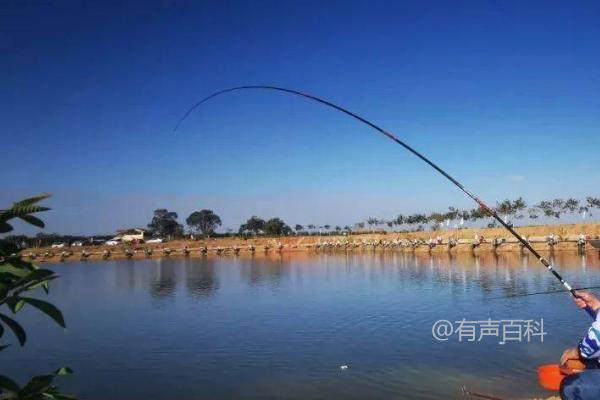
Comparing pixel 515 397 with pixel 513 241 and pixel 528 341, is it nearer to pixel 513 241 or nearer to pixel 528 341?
pixel 528 341

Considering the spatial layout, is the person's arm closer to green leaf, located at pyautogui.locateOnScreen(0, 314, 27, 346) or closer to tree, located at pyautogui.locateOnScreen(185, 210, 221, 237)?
green leaf, located at pyautogui.locateOnScreen(0, 314, 27, 346)

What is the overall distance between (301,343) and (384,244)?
63874 mm

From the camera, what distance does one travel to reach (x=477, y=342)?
14.8 m

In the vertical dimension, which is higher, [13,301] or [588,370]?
[13,301]

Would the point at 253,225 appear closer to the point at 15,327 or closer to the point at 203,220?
the point at 203,220

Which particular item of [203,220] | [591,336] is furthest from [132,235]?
[591,336]

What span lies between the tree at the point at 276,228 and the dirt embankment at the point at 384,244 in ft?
63.3

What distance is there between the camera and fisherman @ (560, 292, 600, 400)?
15.3 ft

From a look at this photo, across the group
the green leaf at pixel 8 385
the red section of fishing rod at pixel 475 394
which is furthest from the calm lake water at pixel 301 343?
the green leaf at pixel 8 385

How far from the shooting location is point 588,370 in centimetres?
481

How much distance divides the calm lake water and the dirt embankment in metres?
27.1

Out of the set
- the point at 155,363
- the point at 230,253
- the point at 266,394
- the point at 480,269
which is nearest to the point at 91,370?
the point at 155,363

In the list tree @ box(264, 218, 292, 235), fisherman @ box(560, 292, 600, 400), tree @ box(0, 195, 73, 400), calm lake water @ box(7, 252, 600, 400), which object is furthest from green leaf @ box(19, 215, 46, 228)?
tree @ box(264, 218, 292, 235)

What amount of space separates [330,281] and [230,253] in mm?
53072
